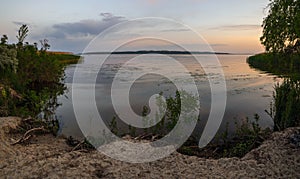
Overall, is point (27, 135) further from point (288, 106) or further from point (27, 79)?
point (27, 79)

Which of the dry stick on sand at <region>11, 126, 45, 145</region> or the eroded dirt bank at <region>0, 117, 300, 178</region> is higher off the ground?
the dry stick on sand at <region>11, 126, 45, 145</region>

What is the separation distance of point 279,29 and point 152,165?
227 inches

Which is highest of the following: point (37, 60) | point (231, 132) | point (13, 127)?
point (37, 60)

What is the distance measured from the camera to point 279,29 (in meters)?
8.11

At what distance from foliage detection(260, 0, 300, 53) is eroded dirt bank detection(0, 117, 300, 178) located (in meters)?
3.26

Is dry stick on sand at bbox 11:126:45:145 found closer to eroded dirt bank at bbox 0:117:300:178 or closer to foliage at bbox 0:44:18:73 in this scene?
eroded dirt bank at bbox 0:117:300:178

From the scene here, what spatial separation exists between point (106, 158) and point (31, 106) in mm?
7334

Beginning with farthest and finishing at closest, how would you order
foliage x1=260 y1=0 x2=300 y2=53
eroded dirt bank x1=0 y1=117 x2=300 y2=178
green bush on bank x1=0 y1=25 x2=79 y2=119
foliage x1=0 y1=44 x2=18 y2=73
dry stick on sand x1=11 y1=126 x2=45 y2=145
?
foliage x1=0 y1=44 x2=18 y2=73, green bush on bank x1=0 y1=25 x2=79 y2=119, foliage x1=260 y1=0 x2=300 y2=53, dry stick on sand x1=11 y1=126 x2=45 y2=145, eroded dirt bank x1=0 y1=117 x2=300 y2=178

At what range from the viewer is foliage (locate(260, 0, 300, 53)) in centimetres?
761

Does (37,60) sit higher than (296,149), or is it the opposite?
(37,60)

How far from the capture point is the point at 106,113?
431 inches

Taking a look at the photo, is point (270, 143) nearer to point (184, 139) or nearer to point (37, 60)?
point (184, 139)

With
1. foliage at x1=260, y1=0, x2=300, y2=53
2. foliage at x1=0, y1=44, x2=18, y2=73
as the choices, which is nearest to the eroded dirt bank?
foliage at x1=260, y1=0, x2=300, y2=53

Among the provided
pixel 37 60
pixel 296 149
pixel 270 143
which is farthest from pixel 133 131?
pixel 37 60
